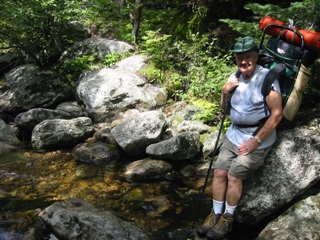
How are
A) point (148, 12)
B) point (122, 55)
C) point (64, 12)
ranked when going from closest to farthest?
1. point (64, 12)
2. point (122, 55)
3. point (148, 12)

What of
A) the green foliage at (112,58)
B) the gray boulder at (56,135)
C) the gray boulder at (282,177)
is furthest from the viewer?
the green foliage at (112,58)

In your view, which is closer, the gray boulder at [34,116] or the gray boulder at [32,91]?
the gray boulder at [34,116]

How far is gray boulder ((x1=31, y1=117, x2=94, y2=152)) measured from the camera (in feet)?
27.2

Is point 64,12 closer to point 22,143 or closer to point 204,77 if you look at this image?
point 22,143

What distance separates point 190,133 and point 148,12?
9.67 meters

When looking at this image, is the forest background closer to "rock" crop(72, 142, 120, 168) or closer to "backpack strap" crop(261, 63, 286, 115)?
"backpack strap" crop(261, 63, 286, 115)

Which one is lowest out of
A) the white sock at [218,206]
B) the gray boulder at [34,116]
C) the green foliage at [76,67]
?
the gray boulder at [34,116]

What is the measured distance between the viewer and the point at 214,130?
7.78 meters

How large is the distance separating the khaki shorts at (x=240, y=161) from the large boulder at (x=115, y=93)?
5745 millimetres

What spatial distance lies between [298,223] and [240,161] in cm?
114

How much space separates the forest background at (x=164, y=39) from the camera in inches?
353

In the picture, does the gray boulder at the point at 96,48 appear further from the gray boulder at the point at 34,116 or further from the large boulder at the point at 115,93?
the gray boulder at the point at 34,116

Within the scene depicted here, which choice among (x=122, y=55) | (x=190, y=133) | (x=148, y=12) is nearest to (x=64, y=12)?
(x=122, y=55)

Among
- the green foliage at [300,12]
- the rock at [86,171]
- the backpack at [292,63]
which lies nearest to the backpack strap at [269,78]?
the backpack at [292,63]
